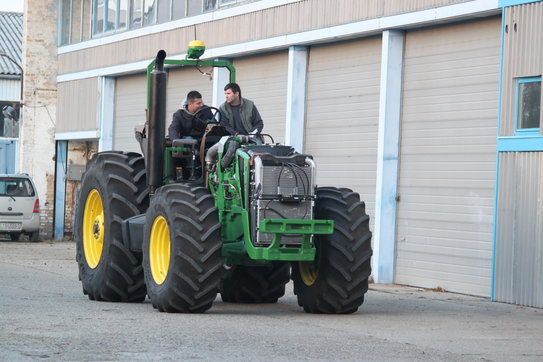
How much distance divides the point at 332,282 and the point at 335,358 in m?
3.55

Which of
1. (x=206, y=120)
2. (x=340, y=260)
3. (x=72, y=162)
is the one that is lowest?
(x=340, y=260)

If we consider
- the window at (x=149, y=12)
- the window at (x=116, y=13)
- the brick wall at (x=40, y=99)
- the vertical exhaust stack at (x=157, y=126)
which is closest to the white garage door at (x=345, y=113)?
the window at (x=116, y=13)

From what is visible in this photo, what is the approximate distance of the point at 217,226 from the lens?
12961mm

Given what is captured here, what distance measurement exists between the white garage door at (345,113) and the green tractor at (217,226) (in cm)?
633

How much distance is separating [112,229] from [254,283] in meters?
1.94

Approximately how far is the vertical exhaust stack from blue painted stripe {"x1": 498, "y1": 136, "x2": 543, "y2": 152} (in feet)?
17.1

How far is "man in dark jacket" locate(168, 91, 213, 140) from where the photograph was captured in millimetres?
14984

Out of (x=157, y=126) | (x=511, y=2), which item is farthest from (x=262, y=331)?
(x=511, y=2)

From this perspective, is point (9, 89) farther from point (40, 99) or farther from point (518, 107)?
point (518, 107)

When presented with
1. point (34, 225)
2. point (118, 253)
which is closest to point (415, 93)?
point (118, 253)

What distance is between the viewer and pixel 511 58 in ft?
56.5

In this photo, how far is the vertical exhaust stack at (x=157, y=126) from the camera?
14672 millimetres

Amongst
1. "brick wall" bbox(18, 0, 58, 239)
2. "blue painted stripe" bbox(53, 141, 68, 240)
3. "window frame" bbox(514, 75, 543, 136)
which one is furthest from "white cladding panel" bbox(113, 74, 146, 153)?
"window frame" bbox(514, 75, 543, 136)

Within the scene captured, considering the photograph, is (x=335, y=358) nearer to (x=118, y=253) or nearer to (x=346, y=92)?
(x=118, y=253)
